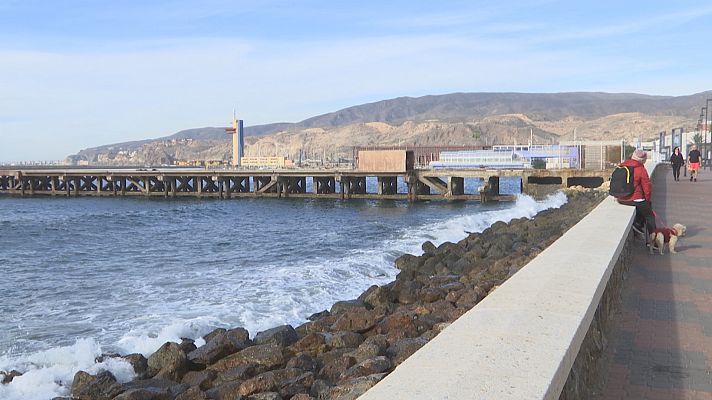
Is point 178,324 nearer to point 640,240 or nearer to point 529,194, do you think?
point 640,240

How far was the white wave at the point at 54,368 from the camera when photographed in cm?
754

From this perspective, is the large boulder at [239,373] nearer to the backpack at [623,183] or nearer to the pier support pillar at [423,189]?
the backpack at [623,183]

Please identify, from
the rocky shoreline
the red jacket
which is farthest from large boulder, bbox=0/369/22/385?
the red jacket

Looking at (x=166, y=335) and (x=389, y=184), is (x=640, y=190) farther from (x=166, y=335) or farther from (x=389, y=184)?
(x=389, y=184)

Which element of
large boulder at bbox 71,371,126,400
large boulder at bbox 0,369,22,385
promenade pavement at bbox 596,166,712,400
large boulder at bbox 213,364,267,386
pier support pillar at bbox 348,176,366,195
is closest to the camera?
promenade pavement at bbox 596,166,712,400

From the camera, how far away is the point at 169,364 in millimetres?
7570

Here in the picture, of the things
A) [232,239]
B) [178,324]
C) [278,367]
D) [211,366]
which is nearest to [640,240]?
[278,367]

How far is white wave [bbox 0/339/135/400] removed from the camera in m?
7.54

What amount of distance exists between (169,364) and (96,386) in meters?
0.80

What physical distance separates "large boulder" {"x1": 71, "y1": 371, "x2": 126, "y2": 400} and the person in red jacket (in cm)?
717

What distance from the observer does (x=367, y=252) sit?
771 inches

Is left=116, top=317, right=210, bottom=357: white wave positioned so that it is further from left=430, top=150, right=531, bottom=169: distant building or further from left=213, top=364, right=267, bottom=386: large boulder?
left=430, top=150, right=531, bottom=169: distant building

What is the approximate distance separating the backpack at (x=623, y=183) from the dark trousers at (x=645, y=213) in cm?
19

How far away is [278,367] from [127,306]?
645 cm
